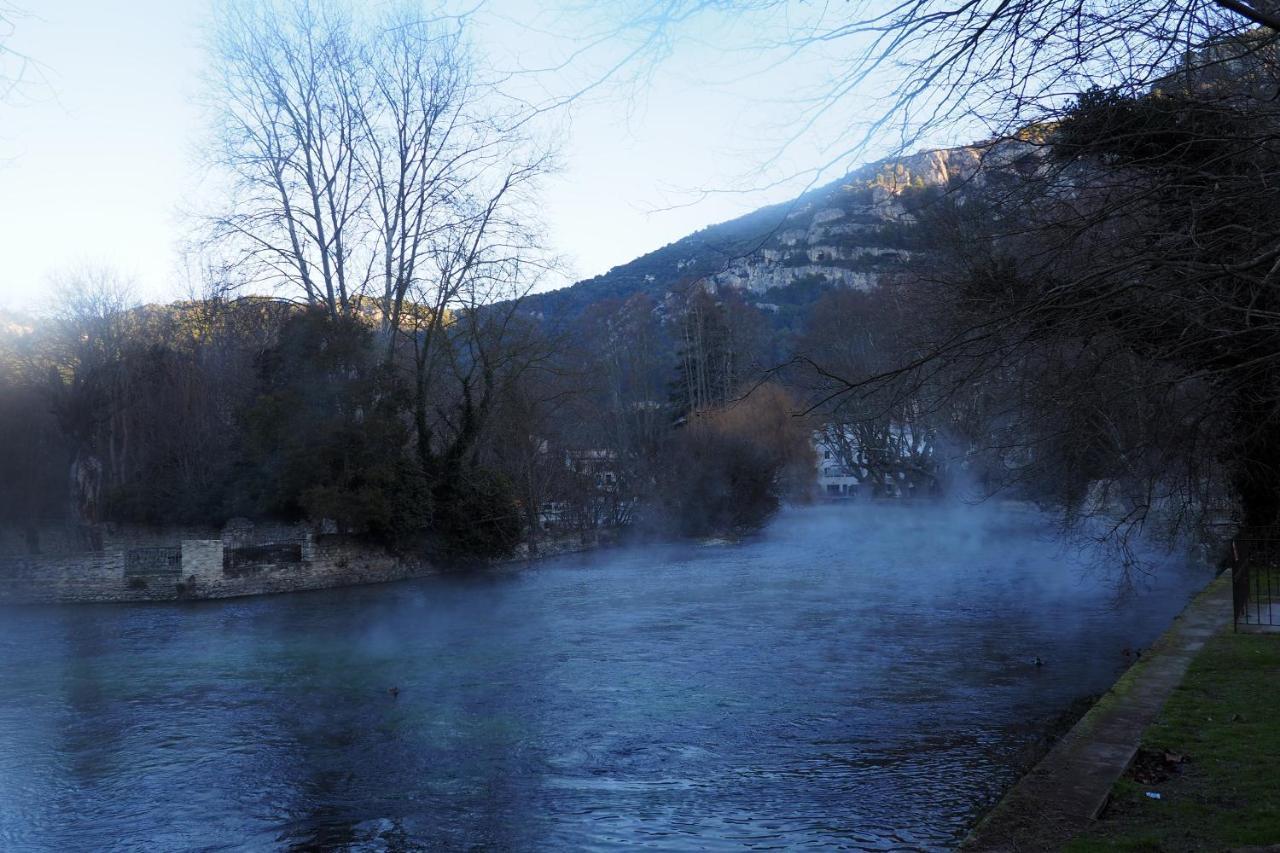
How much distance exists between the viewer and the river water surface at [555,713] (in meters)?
8.66

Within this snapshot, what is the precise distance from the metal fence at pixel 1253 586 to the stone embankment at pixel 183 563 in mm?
23009

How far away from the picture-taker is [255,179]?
32.3 m

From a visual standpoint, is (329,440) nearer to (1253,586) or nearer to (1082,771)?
(1253,586)

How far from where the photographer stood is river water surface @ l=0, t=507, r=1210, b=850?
866cm

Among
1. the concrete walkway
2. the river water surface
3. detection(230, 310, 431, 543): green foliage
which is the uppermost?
detection(230, 310, 431, 543): green foliage

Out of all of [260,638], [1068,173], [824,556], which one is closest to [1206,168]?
[1068,173]

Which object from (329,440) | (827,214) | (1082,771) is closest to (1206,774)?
(1082,771)

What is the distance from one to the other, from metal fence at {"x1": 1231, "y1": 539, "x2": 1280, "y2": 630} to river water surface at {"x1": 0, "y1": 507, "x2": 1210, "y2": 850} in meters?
1.87

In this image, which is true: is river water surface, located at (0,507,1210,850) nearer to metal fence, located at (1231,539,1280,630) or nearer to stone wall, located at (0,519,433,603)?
stone wall, located at (0,519,433,603)

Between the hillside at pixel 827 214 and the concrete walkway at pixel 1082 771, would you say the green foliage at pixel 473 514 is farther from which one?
the hillside at pixel 827 214

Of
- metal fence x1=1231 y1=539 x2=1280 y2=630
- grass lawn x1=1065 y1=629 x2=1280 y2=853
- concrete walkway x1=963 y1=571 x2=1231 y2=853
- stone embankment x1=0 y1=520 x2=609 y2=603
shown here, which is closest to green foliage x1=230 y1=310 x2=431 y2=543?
stone embankment x1=0 y1=520 x2=609 y2=603

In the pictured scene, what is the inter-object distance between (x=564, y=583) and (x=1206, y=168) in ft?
78.8

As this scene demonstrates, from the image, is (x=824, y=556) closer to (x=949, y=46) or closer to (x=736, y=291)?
(x=736, y=291)

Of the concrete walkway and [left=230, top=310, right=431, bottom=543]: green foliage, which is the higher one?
[left=230, top=310, right=431, bottom=543]: green foliage
